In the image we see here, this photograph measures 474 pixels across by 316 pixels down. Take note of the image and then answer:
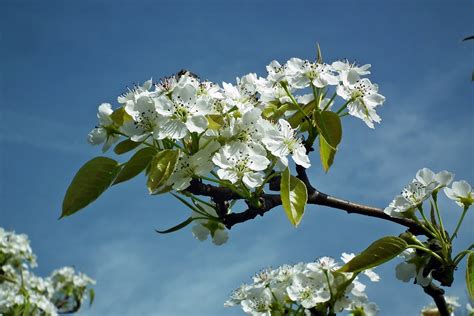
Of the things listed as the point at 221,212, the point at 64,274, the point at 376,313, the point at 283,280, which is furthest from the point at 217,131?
the point at 64,274

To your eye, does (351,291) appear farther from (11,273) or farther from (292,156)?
(11,273)

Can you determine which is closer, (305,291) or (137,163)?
(137,163)

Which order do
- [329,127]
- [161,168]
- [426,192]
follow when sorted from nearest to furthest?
[161,168] → [329,127] → [426,192]

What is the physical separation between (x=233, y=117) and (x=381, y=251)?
2.16ft

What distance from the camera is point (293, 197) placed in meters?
1.94

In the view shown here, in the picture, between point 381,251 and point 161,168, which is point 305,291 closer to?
point 381,251

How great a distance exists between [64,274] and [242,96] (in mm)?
5800

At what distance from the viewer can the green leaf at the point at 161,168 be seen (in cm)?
187

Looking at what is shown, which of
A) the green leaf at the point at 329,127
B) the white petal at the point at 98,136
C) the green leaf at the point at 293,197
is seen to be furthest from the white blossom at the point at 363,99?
the white petal at the point at 98,136

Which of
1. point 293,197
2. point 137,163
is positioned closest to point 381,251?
point 293,197

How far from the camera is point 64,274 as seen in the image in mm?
7344

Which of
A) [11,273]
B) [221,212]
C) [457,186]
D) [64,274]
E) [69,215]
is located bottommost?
[69,215]

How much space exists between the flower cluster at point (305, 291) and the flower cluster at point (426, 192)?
33cm

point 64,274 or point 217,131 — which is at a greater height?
point 64,274
